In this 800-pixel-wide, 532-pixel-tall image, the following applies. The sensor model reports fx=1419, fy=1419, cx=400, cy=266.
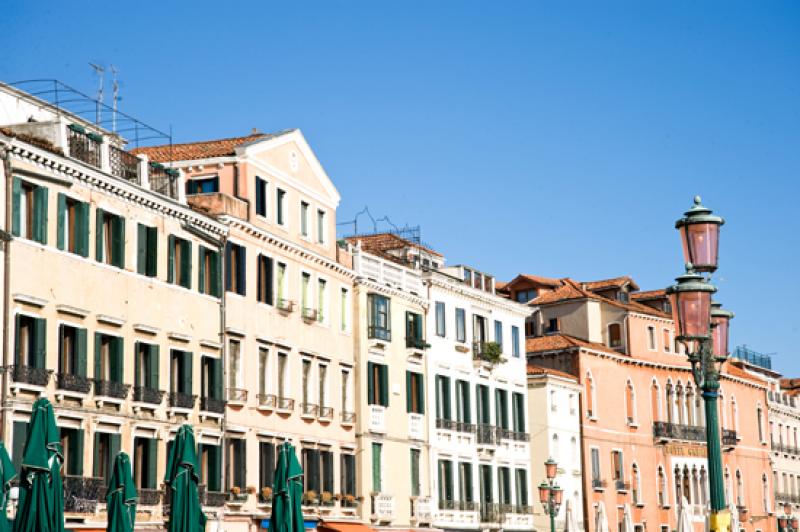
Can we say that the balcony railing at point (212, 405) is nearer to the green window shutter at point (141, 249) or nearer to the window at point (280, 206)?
the green window shutter at point (141, 249)

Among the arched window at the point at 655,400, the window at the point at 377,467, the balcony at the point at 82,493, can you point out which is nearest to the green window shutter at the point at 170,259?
the balcony at the point at 82,493

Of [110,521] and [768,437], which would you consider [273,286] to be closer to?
[110,521]

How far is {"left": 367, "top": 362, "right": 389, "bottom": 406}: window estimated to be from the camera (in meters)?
46.4

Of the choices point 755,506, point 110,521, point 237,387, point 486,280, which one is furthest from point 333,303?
point 755,506

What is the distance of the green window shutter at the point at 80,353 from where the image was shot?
31.3 m

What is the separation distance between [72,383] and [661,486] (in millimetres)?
40768

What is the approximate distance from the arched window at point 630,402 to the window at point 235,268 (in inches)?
1171

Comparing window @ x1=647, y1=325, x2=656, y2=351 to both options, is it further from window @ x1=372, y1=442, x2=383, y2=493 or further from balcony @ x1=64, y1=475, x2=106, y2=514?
balcony @ x1=64, y1=475, x2=106, y2=514

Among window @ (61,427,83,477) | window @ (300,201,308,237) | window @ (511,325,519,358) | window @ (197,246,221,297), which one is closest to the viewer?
window @ (61,427,83,477)

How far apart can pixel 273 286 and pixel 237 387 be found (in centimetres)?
354

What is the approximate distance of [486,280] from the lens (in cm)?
5603

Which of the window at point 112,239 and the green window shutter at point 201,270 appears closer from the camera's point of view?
the window at point 112,239

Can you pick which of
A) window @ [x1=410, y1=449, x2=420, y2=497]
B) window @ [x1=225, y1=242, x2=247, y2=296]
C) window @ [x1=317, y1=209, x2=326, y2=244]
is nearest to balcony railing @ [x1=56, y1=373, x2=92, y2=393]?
window @ [x1=225, y1=242, x2=247, y2=296]

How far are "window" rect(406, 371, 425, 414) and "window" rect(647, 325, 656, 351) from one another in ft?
66.3
